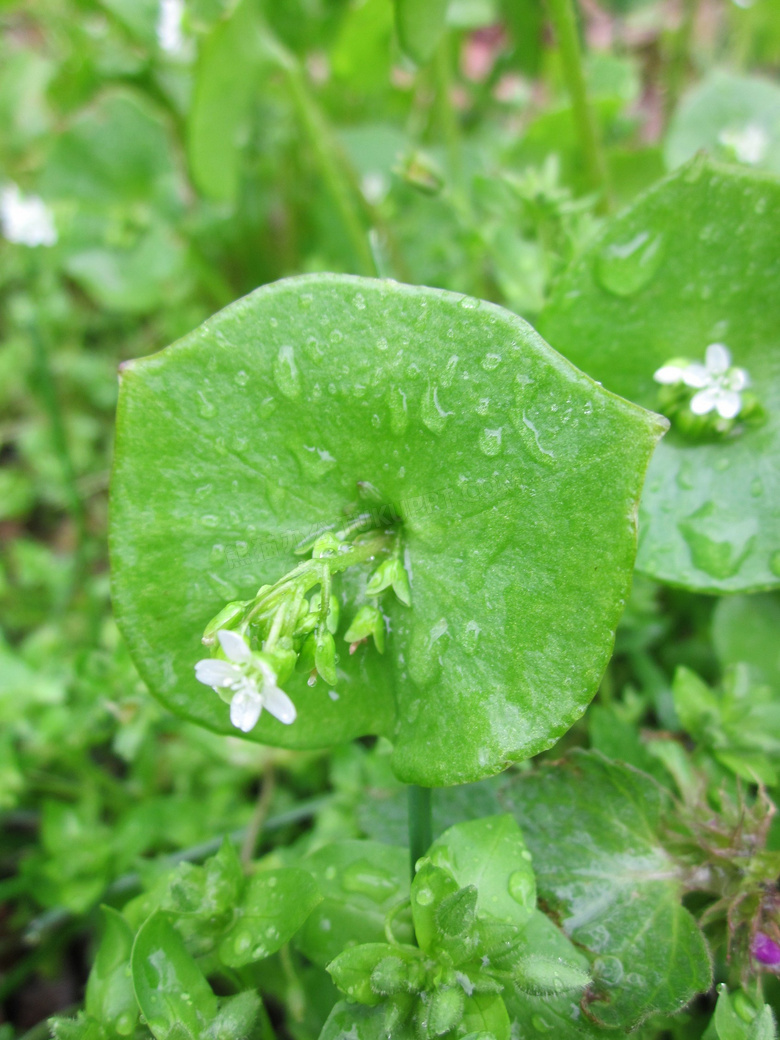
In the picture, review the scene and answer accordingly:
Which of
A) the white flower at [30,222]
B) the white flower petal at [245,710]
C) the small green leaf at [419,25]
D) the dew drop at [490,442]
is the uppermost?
the white flower at [30,222]

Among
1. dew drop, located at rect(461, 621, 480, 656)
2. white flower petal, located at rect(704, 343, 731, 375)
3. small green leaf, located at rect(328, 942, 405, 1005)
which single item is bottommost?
small green leaf, located at rect(328, 942, 405, 1005)

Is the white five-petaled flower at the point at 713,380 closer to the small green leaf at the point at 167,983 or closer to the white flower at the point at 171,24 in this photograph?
the small green leaf at the point at 167,983

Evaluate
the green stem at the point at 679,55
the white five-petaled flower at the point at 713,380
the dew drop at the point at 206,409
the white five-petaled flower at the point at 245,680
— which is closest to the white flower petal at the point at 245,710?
the white five-petaled flower at the point at 245,680

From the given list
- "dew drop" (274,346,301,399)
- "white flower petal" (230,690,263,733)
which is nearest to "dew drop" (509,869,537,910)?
"white flower petal" (230,690,263,733)

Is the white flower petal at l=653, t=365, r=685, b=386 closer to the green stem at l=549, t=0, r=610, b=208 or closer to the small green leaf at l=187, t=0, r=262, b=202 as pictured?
the green stem at l=549, t=0, r=610, b=208

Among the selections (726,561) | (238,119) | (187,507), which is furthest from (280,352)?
(238,119)

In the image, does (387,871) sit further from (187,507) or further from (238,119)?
(238,119)

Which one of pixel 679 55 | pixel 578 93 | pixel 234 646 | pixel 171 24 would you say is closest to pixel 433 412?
pixel 234 646
